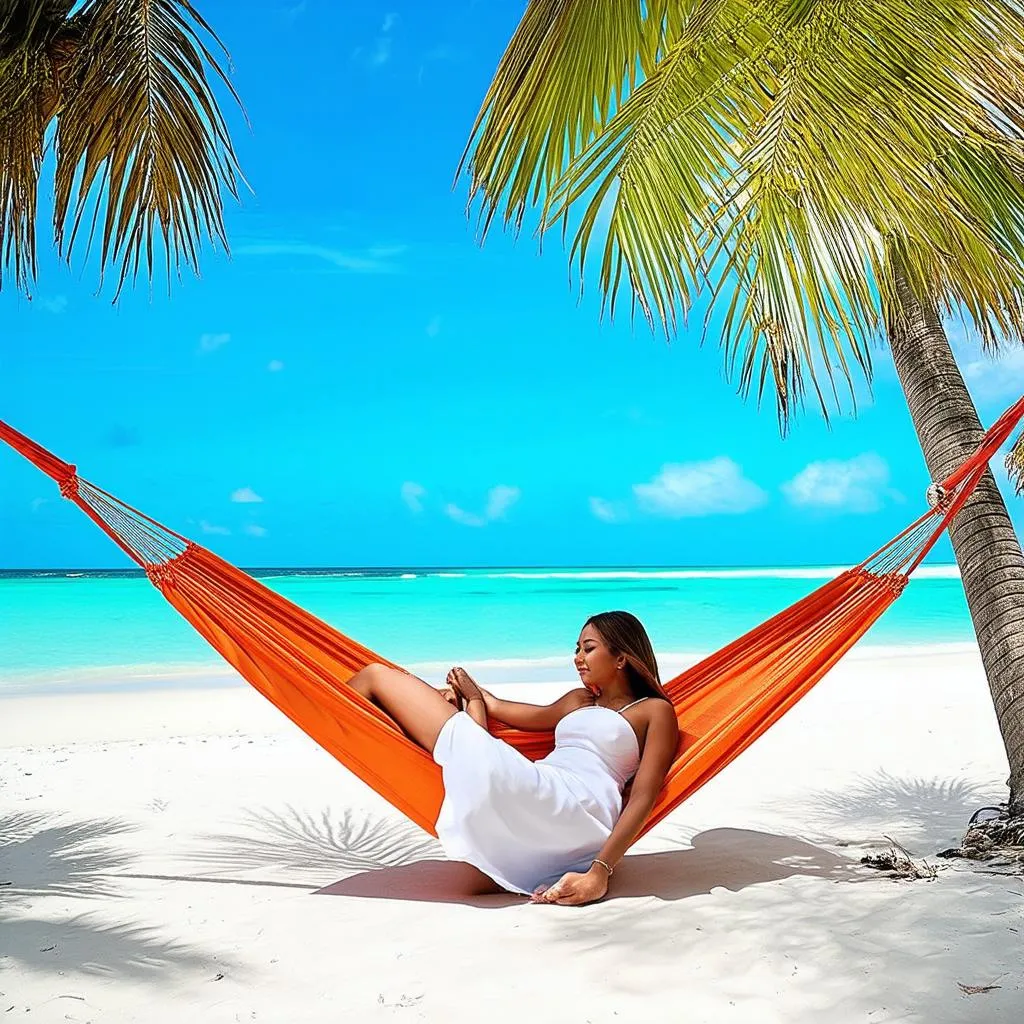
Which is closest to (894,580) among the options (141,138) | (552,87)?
(552,87)

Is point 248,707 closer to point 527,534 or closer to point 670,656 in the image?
point 670,656

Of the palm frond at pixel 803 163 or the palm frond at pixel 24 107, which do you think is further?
the palm frond at pixel 24 107

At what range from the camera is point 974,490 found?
2.10 m

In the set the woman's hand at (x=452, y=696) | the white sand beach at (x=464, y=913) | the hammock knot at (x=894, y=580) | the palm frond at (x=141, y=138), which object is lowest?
the white sand beach at (x=464, y=913)

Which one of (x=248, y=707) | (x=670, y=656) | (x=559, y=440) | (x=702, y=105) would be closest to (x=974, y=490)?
(x=702, y=105)

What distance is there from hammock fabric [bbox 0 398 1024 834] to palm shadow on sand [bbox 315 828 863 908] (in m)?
0.15

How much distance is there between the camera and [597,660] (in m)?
1.95

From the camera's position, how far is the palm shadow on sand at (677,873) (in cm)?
186

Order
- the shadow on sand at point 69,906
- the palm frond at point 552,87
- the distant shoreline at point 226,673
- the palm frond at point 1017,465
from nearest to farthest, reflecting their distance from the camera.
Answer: the shadow on sand at point 69,906 < the palm frond at point 552,87 < the palm frond at point 1017,465 < the distant shoreline at point 226,673

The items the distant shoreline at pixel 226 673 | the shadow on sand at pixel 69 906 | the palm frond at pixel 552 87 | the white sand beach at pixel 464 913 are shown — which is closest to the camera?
the white sand beach at pixel 464 913

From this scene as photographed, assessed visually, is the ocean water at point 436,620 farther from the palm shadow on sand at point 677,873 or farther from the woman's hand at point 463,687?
the woman's hand at point 463,687

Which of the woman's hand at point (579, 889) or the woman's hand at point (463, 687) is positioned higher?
the woman's hand at point (463, 687)

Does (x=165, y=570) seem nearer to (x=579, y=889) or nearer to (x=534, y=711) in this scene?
(x=534, y=711)

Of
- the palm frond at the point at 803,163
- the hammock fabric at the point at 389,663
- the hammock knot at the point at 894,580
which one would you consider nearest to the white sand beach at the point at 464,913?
the hammock fabric at the point at 389,663
